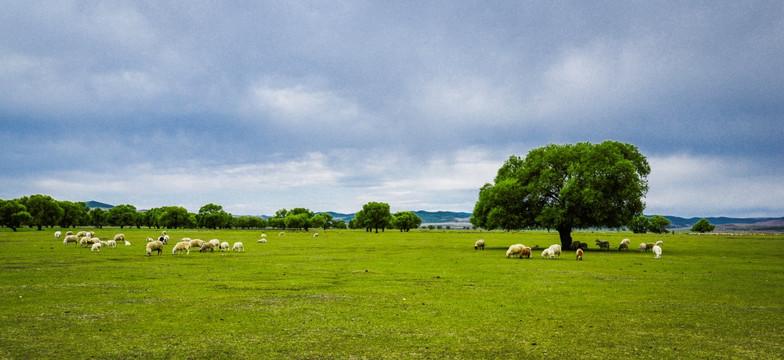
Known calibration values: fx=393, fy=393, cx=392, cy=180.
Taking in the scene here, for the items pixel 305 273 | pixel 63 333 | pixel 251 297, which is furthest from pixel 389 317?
pixel 305 273

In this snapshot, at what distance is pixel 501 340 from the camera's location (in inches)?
404

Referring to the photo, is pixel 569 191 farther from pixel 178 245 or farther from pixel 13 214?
pixel 13 214

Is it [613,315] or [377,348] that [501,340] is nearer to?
[377,348]

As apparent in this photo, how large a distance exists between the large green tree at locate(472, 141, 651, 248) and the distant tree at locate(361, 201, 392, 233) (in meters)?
103

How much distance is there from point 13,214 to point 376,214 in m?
108

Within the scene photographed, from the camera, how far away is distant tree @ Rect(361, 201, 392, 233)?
152500mm

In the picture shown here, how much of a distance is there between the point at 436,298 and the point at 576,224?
34531 mm

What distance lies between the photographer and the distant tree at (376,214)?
15250 cm

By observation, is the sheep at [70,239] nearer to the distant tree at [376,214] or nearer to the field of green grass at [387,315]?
the field of green grass at [387,315]

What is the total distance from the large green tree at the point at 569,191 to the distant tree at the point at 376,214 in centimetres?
10252

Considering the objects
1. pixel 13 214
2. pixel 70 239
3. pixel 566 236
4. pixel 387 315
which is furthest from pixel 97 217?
pixel 387 315

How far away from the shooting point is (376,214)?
152 meters

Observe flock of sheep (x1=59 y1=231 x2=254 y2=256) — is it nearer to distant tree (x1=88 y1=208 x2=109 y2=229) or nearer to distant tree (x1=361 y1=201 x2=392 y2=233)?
distant tree (x1=361 y1=201 x2=392 y2=233)

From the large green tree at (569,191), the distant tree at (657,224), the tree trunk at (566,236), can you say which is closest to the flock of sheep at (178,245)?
the large green tree at (569,191)
